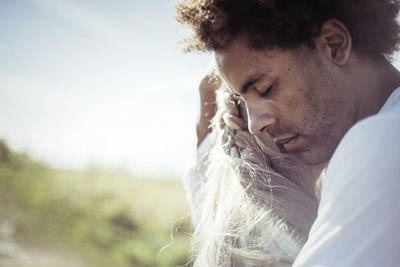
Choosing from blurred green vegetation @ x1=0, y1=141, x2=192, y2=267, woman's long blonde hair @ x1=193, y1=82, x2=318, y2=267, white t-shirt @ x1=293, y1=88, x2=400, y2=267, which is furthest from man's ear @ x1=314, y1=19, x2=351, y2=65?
blurred green vegetation @ x1=0, y1=141, x2=192, y2=267

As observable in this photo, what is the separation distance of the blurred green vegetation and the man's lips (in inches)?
127

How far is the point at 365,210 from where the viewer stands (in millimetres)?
981

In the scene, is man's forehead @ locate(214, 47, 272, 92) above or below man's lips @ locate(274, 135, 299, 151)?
above

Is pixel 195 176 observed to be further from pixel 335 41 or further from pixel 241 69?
pixel 335 41

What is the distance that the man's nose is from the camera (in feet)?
5.87

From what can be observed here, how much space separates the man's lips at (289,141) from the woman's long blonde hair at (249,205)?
0.04m

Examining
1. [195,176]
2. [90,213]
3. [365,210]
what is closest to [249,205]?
[365,210]

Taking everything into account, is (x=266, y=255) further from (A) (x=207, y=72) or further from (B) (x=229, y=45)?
(A) (x=207, y=72)

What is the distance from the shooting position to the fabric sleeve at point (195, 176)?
2.70 m

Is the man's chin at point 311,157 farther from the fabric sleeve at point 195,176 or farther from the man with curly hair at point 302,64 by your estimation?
the fabric sleeve at point 195,176

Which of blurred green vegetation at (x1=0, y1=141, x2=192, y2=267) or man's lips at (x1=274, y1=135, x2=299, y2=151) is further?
blurred green vegetation at (x1=0, y1=141, x2=192, y2=267)

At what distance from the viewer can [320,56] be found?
1789 millimetres

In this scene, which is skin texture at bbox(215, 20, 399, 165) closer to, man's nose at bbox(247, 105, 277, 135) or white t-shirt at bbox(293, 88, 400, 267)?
man's nose at bbox(247, 105, 277, 135)

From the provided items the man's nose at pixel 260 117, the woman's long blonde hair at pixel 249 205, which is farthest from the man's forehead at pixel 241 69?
the woman's long blonde hair at pixel 249 205
